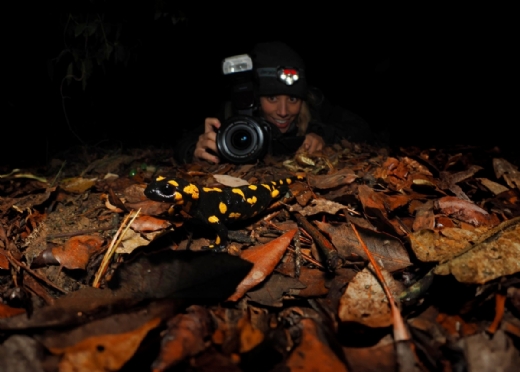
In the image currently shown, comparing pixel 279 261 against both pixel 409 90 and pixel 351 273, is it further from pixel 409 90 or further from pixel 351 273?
pixel 409 90

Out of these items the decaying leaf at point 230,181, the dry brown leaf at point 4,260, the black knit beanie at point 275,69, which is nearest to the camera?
the dry brown leaf at point 4,260

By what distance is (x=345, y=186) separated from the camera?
2006mm

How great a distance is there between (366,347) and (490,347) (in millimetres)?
353

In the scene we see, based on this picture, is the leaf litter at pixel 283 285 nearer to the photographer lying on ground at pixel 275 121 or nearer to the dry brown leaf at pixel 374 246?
the dry brown leaf at pixel 374 246

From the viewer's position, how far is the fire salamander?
1795 millimetres

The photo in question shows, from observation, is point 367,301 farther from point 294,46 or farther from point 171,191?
point 294,46

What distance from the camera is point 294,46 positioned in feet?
31.9

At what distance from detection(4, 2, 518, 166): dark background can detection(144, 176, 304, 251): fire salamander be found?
2.45 meters

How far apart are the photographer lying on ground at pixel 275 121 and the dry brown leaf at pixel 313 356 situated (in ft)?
7.40

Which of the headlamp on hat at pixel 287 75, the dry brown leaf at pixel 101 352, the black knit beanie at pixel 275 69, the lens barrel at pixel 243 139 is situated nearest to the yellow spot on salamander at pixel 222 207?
the dry brown leaf at pixel 101 352

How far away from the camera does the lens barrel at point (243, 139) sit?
10.1 feet

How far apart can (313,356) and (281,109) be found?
389cm

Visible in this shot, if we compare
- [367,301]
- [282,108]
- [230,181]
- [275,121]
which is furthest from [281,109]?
[367,301]

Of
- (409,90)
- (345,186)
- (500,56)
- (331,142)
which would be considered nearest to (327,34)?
(409,90)
